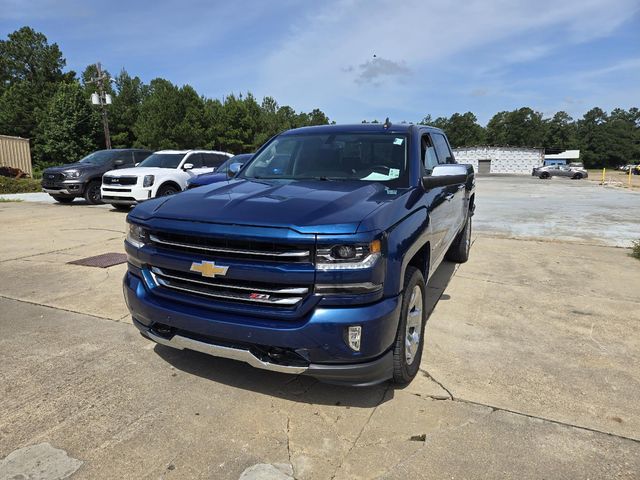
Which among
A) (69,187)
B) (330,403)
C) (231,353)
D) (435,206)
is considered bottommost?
(330,403)

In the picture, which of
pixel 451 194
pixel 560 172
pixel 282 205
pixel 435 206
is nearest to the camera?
pixel 282 205

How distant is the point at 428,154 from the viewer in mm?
4348

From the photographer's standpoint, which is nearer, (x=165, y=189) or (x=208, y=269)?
(x=208, y=269)

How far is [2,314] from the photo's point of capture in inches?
175

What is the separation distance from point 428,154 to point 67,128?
48722mm

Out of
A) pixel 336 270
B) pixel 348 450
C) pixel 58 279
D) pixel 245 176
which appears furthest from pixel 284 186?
pixel 58 279

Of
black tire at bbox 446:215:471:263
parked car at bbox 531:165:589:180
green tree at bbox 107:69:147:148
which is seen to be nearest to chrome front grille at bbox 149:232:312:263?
black tire at bbox 446:215:471:263

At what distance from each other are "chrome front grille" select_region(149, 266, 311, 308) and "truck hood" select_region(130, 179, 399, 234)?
0.35m

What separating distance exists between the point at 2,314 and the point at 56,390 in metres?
1.97

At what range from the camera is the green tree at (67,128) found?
44312 millimetres

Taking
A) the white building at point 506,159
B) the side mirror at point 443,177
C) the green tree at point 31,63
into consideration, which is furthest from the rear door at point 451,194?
the white building at point 506,159

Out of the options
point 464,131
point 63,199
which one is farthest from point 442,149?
point 464,131

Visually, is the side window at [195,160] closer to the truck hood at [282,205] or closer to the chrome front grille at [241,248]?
the truck hood at [282,205]

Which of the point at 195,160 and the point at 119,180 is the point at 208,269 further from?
the point at 195,160
